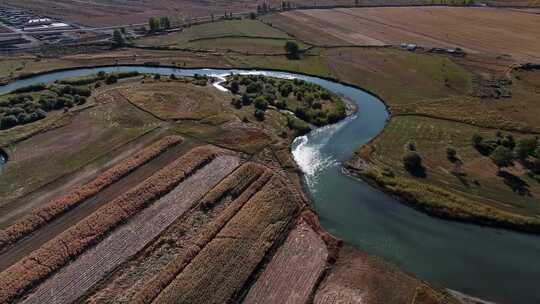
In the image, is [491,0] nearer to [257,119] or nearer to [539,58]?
[539,58]

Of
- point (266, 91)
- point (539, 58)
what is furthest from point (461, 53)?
point (266, 91)

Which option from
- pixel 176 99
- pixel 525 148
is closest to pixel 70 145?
pixel 176 99

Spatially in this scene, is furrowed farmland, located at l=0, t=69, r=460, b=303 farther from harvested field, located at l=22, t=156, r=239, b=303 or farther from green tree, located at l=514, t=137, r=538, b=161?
green tree, located at l=514, t=137, r=538, b=161

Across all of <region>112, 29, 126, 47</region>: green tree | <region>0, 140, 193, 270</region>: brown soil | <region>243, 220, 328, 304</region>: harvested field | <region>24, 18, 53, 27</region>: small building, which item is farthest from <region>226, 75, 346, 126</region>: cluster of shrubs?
<region>24, 18, 53, 27</region>: small building

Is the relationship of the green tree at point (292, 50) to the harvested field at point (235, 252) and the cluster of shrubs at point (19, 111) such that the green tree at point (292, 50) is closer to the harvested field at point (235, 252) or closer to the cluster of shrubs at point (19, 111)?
the cluster of shrubs at point (19, 111)

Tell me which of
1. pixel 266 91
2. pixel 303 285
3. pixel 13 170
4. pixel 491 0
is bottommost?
pixel 303 285

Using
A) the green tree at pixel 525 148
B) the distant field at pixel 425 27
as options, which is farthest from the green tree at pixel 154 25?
the green tree at pixel 525 148
